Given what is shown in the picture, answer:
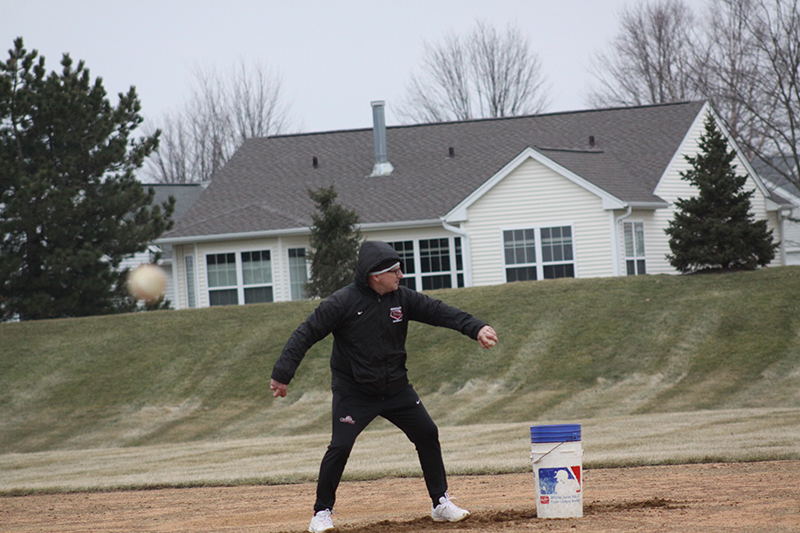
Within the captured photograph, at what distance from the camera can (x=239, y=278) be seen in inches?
1182

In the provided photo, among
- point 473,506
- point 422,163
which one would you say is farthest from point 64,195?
point 473,506

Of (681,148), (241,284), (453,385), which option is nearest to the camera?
(453,385)

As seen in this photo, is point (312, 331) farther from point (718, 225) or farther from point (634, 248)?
point (634, 248)

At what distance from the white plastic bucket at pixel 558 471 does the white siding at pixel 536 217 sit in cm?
2027

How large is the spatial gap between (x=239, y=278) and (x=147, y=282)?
658 cm

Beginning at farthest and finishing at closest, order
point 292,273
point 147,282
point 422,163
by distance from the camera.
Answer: point 147,282
point 422,163
point 292,273

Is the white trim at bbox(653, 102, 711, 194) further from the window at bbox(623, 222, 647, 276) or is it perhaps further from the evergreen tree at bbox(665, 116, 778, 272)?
the evergreen tree at bbox(665, 116, 778, 272)

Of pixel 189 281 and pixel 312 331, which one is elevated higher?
pixel 189 281

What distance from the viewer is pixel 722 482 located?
28.6 ft

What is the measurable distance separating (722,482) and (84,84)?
23438 mm

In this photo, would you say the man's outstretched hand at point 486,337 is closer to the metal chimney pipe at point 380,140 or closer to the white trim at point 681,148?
the white trim at point 681,148

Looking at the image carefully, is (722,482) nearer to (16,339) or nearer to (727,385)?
(727,385)

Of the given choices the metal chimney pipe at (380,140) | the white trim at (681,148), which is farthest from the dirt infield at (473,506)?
the metal chimney pipe at (380,140)

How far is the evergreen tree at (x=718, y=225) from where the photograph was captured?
2273 cm
